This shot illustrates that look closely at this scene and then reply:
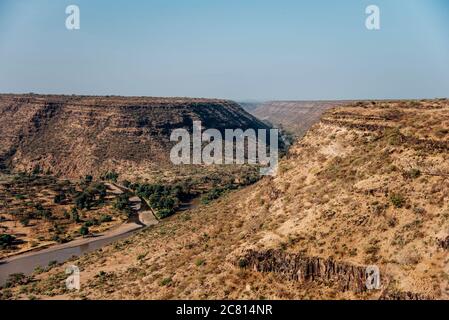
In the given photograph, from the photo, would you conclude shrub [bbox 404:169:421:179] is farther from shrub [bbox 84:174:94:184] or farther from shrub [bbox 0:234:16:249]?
shrub [bbox 84:174:94:184]

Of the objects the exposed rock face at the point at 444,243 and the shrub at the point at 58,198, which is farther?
the shrub at the point at 58,198

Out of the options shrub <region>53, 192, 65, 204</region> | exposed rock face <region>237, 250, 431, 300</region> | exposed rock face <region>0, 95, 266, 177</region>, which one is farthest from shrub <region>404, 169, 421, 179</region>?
exposed rock face <region>0, 95, 266, 177</region>

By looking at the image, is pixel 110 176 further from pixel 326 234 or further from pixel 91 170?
pixel 326 234

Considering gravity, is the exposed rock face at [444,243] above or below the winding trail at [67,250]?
above

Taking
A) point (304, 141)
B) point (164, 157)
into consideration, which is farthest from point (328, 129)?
point (164, 157)

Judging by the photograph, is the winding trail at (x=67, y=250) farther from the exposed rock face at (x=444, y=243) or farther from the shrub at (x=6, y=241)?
the exposed rock face at (x=444, y=243)

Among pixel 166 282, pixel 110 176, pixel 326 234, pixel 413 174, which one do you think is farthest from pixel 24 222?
pixel 413 174

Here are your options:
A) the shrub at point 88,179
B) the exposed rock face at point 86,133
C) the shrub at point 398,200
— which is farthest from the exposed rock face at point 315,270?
the exposed rock face at point 86,133
